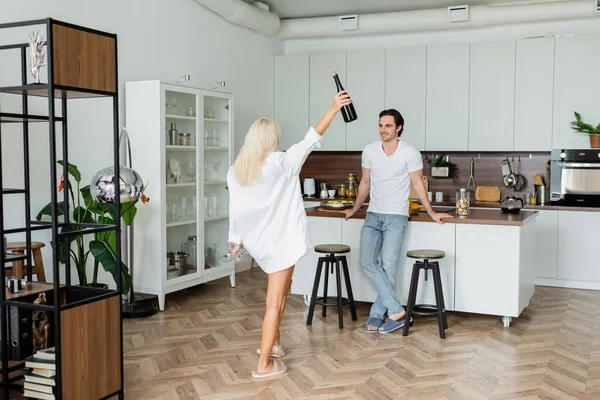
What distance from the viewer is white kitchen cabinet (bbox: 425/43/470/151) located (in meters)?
7.22

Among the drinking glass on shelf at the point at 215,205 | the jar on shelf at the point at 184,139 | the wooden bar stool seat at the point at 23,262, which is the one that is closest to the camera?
the wooden bar stool seat at the point at 23,262

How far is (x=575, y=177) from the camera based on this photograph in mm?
6734

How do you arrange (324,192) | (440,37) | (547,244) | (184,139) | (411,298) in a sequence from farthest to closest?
(324,192) < (440,37) < (547,244) < (184,139) < (411,298)

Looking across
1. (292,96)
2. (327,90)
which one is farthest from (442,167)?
(292,96)

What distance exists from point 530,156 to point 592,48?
1295 millimetres

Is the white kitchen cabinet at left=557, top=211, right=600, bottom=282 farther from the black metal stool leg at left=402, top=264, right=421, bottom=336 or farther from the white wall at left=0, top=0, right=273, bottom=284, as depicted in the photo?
the white wall at left=0, top=0, right=273, bottom=284

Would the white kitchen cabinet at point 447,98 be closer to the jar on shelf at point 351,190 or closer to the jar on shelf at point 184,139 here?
the jar on shelf at point 351,190

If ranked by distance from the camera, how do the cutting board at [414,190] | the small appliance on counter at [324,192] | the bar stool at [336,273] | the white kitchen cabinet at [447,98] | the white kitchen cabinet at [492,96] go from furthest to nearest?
the small appliance on counter at [324,192]
the cutting board at [414,190]
the white kitchen cabinet at [447,98]
the white kitchen cabinet at [492,96]
the bar stool at [336,273]

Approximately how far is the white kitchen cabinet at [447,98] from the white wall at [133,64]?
2.01 meters

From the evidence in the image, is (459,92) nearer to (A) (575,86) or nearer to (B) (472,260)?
(A) (575,86)

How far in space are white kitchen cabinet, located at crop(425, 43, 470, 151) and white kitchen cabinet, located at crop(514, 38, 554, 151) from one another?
1.82 ft

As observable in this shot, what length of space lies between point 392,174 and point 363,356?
138 centimetres

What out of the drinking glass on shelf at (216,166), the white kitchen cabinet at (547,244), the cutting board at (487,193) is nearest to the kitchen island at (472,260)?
the white kitchen cabinet at (547,244)

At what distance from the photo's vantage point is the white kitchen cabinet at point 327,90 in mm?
7824
